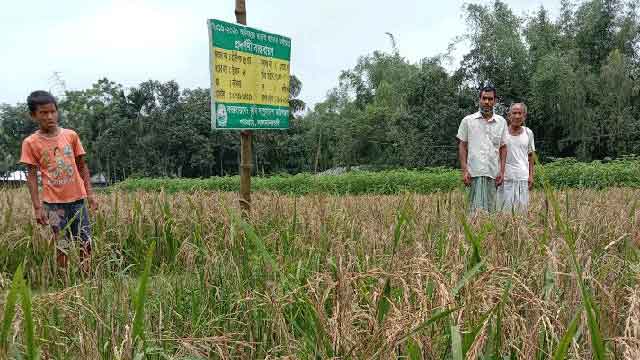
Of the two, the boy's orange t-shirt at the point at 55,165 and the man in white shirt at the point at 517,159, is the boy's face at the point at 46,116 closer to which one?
the boy's orange t-shirt at the point at 55,165

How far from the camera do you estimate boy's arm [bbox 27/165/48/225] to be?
3.72 m

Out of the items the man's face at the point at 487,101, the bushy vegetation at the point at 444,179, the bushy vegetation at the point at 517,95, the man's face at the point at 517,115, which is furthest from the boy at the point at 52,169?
the bushy vegetation at the point at 517,95

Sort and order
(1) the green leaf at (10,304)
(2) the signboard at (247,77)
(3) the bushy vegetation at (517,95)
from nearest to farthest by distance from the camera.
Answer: (1) the green leaf at (10,304)
(2) the signboard at (247,77)
(3) the bushy vegetation at (517,95)

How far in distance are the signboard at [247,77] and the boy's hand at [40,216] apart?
1.30 m

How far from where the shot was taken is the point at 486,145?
15.6 feet

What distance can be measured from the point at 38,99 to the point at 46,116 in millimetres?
132

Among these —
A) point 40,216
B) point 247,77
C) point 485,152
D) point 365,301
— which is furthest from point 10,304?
point 485,152

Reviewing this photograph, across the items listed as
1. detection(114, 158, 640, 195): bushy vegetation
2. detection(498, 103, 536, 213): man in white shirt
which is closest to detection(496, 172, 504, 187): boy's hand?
detection(498, 103, 536, 213): man in white shirt

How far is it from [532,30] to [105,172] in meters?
36.6

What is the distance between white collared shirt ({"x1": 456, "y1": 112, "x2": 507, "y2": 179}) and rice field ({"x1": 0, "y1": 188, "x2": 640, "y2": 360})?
1.46 meters

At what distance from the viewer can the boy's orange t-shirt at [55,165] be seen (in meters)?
3.81

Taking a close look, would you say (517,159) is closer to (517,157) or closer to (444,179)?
(517,157)

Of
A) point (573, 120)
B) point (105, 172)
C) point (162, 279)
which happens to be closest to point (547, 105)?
point (573, 120)

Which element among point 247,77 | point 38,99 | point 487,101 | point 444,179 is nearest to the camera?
point 38,99
